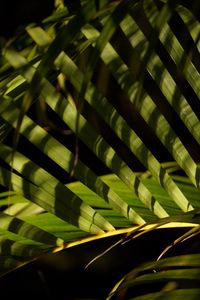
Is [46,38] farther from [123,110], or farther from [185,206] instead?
[123,110]

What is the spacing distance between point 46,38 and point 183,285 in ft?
1.01

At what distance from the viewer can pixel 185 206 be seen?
33.1 inches

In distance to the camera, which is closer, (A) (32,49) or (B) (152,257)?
(A) (32,49)

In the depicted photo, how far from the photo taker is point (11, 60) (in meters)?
0.62

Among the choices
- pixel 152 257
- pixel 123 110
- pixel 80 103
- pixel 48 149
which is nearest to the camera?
pixel 80 103

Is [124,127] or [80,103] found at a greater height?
[80,103]

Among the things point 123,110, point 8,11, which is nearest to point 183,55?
point 123,110

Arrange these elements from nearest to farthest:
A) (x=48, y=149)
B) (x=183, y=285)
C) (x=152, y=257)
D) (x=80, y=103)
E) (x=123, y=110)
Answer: (x=80, y=103), (x=183, y=285), (x=48, y=149), (x=152, y=257), (x=123, y=110)

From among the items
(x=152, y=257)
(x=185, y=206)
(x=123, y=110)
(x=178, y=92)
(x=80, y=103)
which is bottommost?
(x=152, y=257)

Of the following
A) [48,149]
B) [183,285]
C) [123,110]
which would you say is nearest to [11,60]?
[48,149]

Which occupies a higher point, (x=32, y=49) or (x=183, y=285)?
(x=32, y=49)

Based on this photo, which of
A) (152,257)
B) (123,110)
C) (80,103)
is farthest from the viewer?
(123,110)

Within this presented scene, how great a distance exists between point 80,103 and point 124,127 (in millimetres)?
276

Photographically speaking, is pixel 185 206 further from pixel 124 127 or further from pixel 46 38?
pixel 46 38
